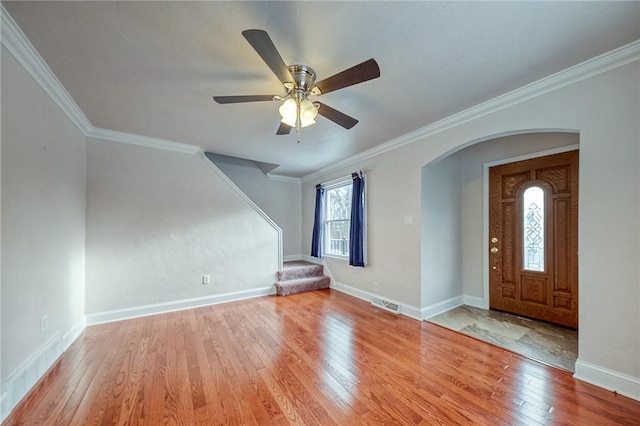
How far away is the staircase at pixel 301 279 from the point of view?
4.36 m

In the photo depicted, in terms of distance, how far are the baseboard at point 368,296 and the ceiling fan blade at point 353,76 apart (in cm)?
291

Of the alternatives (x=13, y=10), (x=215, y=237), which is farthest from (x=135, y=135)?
(x=13, y=10)

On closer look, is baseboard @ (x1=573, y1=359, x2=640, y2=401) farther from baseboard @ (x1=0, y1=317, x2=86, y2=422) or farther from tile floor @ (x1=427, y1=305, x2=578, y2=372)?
baseboard @ (x1=0, y1=317, x2=86, y2=422)

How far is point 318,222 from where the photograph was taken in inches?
207

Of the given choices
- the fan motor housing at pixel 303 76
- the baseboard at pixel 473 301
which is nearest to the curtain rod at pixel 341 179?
the fan motor housing at pixel 303 76

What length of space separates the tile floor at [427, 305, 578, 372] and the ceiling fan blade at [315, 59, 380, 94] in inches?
112

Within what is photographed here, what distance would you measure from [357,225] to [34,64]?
3.84 metres

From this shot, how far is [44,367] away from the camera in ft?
6.68

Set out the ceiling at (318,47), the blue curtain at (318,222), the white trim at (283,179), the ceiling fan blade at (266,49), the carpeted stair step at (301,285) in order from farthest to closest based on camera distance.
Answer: the white trim at (283,179)
the blue curtain at (318,222)
the carpeted stair step at (301,285)
the ceiling at (318,47)
the ceiling fan blade at (266,49)

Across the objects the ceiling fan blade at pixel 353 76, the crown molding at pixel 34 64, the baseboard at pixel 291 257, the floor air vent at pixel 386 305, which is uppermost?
the crown molding at pixel 34 64

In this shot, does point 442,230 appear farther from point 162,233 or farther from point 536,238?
point 162,233

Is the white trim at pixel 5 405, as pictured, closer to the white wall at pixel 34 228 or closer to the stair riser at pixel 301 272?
the white wall at pixel 34 228

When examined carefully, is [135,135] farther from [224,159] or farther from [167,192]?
[224,159]

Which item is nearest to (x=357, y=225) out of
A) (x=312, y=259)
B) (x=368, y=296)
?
(x=368, y=296)
